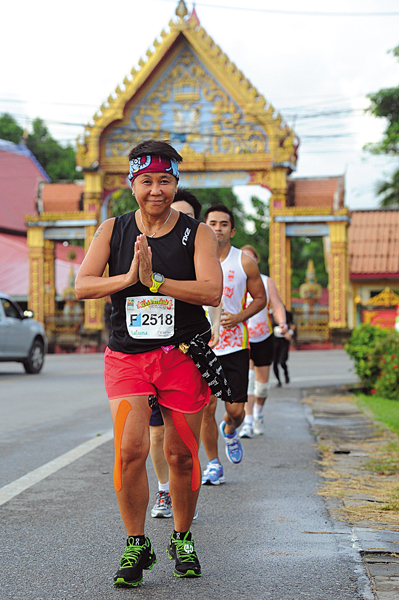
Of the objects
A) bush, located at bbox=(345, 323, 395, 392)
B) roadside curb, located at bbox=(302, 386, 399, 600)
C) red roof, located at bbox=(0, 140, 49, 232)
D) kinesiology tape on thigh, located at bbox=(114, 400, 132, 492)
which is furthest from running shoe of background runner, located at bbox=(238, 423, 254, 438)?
red roof, located at bbox=(0, 140, 49, 232)

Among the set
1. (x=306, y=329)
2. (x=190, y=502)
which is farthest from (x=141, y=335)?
(x=306, y=329)

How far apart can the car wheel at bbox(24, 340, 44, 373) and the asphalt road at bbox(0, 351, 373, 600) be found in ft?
28.1

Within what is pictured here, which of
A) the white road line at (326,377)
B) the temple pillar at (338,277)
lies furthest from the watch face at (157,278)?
the temple pillar at (338,277)

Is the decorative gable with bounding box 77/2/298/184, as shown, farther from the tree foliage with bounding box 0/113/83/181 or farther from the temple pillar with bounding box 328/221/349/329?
the tree foliage with bounding box 0/113/83/181

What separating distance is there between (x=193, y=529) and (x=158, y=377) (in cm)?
136

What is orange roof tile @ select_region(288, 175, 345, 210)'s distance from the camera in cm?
3042

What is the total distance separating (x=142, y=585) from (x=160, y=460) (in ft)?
4.41

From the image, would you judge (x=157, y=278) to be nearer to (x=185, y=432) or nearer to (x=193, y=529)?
(x=185, y=432)

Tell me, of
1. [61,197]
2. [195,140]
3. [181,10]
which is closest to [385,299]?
[195,140]

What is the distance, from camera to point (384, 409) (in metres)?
10.4

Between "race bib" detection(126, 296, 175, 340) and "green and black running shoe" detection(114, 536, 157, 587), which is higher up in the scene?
"race bib" detection(126, 296, 175, 340)

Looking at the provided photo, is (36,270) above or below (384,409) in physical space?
above

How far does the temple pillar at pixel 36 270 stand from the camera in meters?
30.9

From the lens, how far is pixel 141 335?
12.0 feet
